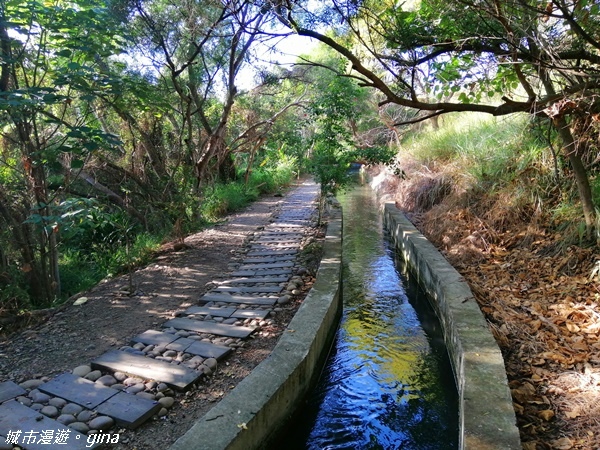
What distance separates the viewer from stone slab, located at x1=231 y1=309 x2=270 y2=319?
165 inches

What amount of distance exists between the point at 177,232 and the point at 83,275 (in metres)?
1.83

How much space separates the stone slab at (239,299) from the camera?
4566 mm

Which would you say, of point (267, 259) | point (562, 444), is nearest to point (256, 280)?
point (267, 259)

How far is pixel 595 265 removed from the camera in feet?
14.2

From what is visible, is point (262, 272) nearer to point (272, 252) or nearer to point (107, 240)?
point (272, 252)

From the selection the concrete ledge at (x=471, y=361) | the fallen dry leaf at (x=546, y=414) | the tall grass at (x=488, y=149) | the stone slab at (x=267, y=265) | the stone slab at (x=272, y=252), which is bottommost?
the fallen dry leaf at (x=546, y=414)

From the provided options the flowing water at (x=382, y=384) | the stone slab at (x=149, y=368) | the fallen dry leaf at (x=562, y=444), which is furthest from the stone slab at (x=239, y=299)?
the fallen dry leaf at (x=562, y=444)

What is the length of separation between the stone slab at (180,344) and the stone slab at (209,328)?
227 mm

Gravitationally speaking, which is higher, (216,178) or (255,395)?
(216,178)

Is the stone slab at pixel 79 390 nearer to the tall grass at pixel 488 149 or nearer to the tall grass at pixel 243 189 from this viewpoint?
the tall grass at pixel 488 149

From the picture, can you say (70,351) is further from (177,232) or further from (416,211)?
(416,211)

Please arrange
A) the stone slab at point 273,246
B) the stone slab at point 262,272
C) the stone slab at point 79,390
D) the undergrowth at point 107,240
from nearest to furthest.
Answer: the stone slab at point 79,390, the undergrowth at point 107,240, the stone slab at point 262,272, the stone slab at point 273,246

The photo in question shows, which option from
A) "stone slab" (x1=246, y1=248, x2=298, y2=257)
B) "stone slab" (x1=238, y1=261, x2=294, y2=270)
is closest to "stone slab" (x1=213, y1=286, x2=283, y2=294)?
"stone slab" (x1=238, y1=261, x2=294, y2=270)

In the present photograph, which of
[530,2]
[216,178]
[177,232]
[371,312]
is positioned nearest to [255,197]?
[216,178]
